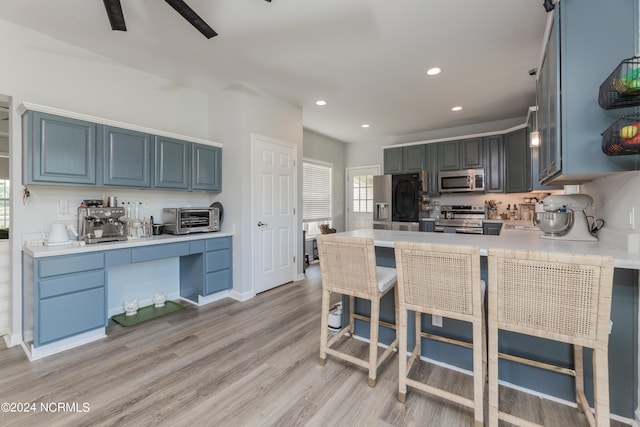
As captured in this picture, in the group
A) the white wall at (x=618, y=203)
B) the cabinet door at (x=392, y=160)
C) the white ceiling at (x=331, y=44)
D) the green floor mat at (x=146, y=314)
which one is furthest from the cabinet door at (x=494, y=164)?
the green floor mat at (x=146, y=314)

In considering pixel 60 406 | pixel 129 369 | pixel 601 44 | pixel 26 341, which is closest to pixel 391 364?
pixel 129 369

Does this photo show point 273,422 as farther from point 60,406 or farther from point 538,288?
point 538,288

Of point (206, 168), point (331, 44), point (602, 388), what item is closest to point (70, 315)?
point (206, 168)

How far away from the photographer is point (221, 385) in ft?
6.37

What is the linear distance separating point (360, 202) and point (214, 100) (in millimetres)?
3902

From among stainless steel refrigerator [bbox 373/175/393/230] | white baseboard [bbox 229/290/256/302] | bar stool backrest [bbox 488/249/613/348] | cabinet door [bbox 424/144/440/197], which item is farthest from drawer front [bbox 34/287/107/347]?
→ cabinet door [bbox 424/144/440/197]

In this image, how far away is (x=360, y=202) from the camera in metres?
6.69

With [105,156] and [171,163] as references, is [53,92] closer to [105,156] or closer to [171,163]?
[105,156]

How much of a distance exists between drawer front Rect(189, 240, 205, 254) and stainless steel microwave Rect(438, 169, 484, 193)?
4117 mm

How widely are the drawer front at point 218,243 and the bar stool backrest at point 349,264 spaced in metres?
1.96

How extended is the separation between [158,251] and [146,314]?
29.5 inches

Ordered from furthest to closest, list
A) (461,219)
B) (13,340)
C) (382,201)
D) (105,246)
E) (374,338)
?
(382,201) < (461,219) < (105,246) < (13,340) < (374,338)

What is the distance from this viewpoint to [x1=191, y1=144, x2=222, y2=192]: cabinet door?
350 cm

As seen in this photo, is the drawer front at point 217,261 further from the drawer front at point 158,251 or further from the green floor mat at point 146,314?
the green floor mat at point 146,314
